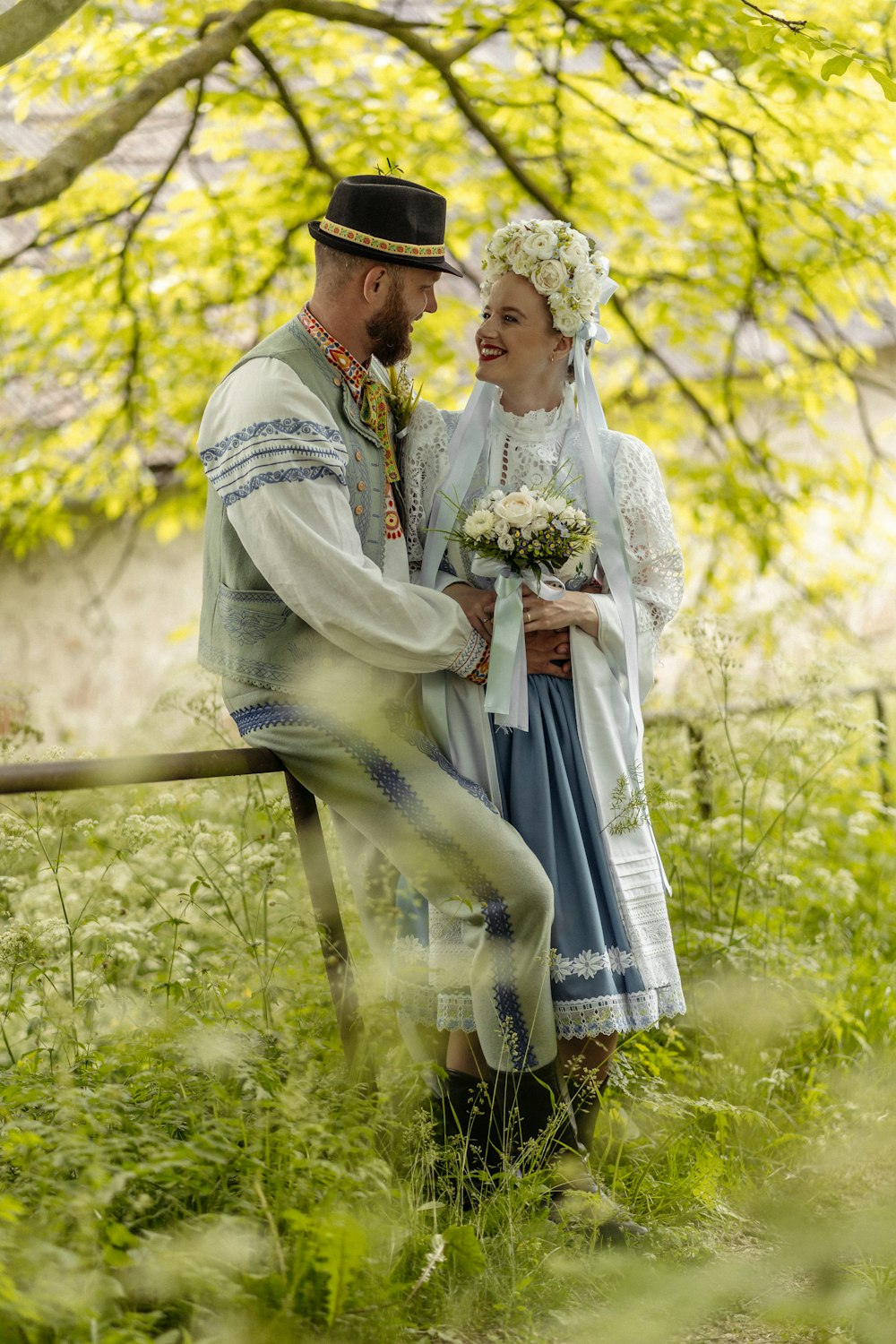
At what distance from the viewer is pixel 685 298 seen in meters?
6.13

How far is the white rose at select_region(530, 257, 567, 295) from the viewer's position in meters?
2.88

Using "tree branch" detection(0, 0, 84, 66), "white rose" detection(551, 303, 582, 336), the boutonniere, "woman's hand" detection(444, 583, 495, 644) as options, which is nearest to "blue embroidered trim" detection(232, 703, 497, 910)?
"woman's hand" detection(444, 583, 495, 644)

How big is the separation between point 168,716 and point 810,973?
2.06 metres

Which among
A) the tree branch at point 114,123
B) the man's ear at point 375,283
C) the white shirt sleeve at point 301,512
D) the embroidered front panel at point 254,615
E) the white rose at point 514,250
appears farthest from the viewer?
the tree branch at point 114,123

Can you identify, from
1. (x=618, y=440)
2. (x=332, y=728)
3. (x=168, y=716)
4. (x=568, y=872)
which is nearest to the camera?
(x=332, y=728)

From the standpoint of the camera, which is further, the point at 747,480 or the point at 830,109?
the point at 747,480

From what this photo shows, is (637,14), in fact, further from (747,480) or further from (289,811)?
(289,811)

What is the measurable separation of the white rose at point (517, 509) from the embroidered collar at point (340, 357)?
39cm

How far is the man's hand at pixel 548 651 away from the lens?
2871 mm

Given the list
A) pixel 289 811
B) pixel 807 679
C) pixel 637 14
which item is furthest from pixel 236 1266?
pixel 637 14

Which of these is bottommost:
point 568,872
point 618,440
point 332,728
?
point 568,872

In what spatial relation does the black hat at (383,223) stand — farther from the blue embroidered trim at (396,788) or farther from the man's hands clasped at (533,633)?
the blue embroidered trim at (396,788)

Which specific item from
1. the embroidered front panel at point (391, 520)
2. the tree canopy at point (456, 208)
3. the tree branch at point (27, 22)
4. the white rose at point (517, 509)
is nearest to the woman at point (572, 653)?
the embroidered front panel at point (391, 520)

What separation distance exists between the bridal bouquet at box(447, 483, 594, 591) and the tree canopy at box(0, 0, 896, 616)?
261 cm
